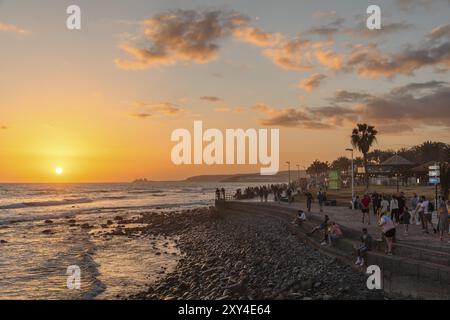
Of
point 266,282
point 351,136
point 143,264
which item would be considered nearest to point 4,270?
point 143,264

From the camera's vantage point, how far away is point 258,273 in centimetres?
1677

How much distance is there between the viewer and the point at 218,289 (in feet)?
49.3

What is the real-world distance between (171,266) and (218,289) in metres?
6.93

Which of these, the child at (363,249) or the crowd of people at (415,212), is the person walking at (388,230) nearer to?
the crowd of people at (415,212)

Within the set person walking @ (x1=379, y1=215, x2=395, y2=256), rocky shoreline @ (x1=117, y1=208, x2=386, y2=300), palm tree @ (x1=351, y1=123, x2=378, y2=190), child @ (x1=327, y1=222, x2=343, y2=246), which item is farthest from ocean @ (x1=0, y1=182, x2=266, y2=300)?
palm tree @ (x1=351, y1=123, x2=378, y2=190)

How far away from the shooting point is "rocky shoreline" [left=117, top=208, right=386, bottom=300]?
1363 cm

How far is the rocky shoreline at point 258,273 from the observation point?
1363 centimetres

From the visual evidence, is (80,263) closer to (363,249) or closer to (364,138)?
(363,249)

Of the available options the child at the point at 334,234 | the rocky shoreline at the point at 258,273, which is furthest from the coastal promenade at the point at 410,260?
the rocky shoreline at the point at 258,273

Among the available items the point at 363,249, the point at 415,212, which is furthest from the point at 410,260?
the point at 415,212

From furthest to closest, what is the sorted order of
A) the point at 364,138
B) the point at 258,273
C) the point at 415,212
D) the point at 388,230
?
the point at 364,138, the point at 415,212, the point at 258,273, the point at 388,230

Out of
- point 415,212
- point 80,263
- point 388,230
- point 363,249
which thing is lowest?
point 80,263
